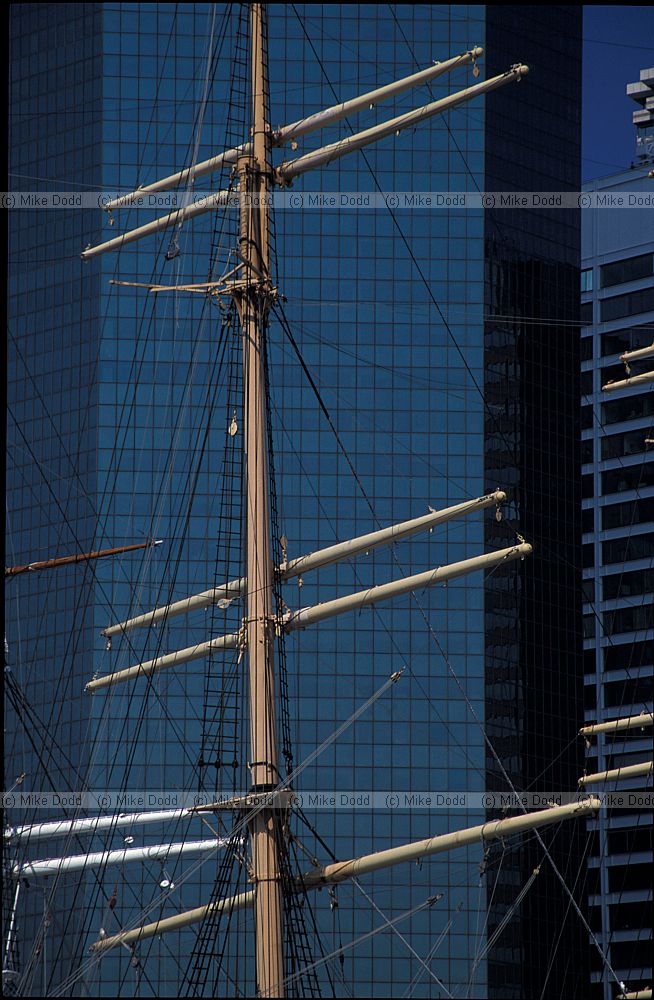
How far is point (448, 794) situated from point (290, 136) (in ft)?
140

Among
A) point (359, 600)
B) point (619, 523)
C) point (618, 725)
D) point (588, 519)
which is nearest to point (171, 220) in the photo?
point (359, 600)

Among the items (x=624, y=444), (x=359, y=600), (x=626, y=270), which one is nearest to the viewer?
(x=359, y=600)

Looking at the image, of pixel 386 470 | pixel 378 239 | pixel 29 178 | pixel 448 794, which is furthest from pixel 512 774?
pixel 29 178

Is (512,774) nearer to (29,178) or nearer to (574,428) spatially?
(574,428)

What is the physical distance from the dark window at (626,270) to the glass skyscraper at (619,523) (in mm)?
44

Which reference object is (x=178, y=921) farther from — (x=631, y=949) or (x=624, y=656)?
(x=624, y=656)

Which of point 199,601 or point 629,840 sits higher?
point 199,601

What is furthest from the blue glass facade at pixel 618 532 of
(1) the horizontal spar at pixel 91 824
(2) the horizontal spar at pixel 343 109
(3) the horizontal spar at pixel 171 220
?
(2) the horizontal spar at pixel 343 109

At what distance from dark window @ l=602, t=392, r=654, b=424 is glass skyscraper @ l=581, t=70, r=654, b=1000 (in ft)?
0.14

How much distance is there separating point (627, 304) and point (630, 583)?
44.1ft

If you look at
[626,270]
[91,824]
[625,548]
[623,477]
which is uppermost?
[626,270]

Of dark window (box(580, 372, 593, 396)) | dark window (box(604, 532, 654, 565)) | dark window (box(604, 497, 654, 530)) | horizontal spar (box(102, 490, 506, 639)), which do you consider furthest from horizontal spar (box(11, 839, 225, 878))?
dark window (box(580, 372, 593, 396))

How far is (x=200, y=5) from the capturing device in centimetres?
9844

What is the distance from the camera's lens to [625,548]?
97.2 m
